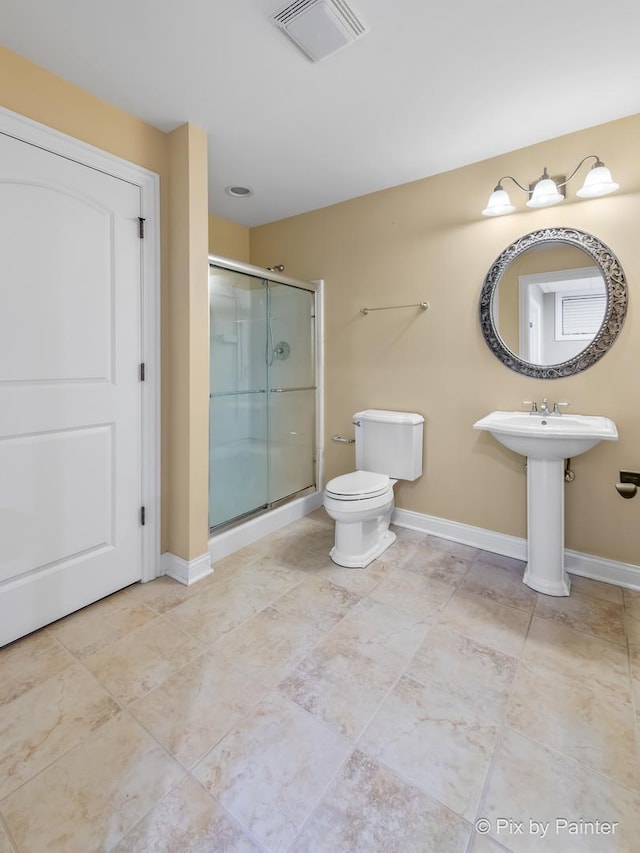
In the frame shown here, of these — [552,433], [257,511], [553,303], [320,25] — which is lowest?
[257,511]

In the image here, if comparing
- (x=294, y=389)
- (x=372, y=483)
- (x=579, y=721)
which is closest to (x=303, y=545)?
(x=372, y=483)

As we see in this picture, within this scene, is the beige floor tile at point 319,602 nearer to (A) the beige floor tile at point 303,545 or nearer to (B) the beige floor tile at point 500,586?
(A) the beige floor tile at point 303,545

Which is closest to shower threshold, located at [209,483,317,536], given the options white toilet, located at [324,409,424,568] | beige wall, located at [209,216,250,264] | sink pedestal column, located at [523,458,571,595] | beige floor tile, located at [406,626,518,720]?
white toilet, located at [324,409,424,568]

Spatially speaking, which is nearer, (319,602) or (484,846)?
(484,846)

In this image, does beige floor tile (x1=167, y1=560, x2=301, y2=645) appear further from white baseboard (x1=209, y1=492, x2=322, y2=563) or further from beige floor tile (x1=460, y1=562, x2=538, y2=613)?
beige floor tile (x1=460, y1=562, x2=538, y2=613)

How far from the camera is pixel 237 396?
8.51 ft

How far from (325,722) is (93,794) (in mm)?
652

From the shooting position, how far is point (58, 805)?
41.3 inches

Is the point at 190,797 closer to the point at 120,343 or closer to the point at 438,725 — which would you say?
the point at 438,725

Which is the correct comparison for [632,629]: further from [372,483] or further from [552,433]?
[372,483]

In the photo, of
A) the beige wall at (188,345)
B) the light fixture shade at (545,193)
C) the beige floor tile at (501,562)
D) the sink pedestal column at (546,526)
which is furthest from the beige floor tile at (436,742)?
the light fixture shade at (545,193)

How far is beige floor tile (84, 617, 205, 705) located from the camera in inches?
56.7

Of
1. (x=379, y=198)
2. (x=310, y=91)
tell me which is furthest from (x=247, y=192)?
(x=310, y=91)

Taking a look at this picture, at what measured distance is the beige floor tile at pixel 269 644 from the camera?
1.53m
